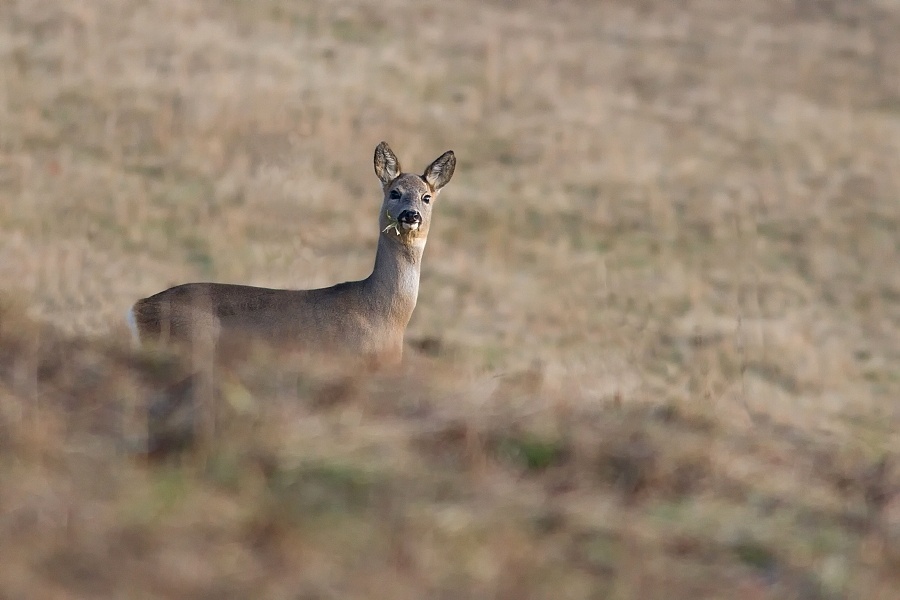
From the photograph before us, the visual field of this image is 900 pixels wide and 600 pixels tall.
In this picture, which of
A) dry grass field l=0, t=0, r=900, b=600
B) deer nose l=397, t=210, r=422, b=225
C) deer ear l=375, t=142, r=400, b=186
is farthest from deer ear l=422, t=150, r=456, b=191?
dry grass field l=0, t=0, r=900, b=600

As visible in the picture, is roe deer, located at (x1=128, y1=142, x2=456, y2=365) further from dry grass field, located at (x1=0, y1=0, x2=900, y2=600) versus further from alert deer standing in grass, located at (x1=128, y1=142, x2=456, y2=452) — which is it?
dry grass field, located at (x1=0, y1=0, x2=900, y2=600)

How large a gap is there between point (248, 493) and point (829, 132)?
23.7 meters

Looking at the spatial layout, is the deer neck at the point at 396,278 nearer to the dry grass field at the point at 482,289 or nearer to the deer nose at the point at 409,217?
the deer nose at the point at 409,217

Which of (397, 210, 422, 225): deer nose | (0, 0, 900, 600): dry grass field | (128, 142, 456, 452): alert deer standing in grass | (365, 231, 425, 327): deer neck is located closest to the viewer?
(0, 0, 900, 600): dry grass field

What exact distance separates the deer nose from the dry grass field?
916mm

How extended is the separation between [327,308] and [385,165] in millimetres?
1808

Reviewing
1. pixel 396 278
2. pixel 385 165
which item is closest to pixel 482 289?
pixel 385 165

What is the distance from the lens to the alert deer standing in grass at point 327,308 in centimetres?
862

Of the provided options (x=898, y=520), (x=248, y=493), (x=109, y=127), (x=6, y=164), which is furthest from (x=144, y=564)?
(x=109, y=127)

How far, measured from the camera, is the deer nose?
32.4ft

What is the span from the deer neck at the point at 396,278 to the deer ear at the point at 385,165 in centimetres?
70

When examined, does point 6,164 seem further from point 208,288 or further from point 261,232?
point 208,288

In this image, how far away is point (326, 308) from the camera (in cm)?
916

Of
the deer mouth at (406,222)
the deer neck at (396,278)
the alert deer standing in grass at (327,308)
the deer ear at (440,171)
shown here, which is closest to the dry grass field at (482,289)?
the alert deer standing in grass at (327,308)
